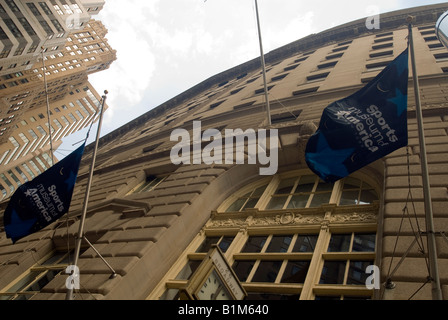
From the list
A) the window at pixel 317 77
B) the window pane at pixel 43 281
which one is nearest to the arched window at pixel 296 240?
the window pane at pixel 43 281

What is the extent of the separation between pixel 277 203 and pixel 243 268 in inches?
136

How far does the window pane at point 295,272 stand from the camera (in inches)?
321

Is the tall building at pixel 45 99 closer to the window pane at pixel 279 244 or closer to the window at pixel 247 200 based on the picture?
the window at pixel 247 200

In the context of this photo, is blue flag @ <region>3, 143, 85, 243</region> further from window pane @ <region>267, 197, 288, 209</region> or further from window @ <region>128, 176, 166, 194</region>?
window pane @ <region>267, 197, 288, 209</region>

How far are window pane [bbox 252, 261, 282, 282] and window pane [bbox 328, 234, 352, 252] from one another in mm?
1434

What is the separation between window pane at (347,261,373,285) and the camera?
7.52 meters

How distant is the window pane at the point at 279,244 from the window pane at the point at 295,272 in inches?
29.7

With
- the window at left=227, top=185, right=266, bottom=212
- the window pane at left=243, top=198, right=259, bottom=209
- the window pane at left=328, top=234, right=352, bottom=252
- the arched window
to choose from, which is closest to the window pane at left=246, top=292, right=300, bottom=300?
the arched window

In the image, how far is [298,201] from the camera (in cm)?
1170

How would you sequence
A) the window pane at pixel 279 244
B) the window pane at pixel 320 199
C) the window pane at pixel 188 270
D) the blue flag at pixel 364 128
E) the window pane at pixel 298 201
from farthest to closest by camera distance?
1. the window pane at pixel 298 201
2. the window pane at pixel 320 199
3. the window pane at pixel 188 270
4. the window pane at pixel 279 244
5. the blue flag at pixel 364 128

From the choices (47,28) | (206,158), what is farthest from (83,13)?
(206,158)

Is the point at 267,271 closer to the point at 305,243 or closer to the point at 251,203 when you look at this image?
the point at 305,243

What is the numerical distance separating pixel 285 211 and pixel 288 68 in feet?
80.6

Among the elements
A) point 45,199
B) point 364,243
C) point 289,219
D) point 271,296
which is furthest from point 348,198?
point 45,199
